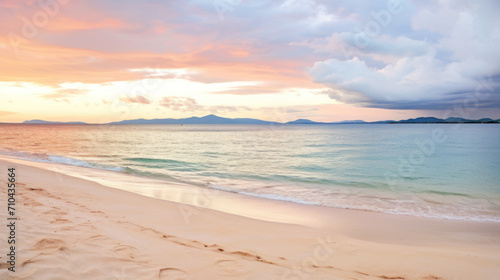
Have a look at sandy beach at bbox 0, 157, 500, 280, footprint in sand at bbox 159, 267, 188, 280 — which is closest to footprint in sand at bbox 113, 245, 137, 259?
sandy beach at bbox 0, 157, 500, 280

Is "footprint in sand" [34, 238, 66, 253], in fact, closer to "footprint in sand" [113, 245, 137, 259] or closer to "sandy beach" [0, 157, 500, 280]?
"sandy beach" [0, 157, 500, 280]

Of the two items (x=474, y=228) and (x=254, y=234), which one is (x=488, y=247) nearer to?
(x=474, y=228)

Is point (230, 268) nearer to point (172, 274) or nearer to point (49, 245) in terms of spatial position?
point (172, 274)

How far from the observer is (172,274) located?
183 inches

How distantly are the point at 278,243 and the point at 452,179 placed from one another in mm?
19587

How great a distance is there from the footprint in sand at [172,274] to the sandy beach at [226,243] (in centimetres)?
2

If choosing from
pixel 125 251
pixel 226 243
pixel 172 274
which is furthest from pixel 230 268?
pixel 125 251

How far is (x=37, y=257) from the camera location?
445cm

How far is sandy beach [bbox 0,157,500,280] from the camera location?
4.73m

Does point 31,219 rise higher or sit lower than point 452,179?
higher

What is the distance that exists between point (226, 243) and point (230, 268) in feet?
5.32

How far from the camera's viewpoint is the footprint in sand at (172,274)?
14.9ft

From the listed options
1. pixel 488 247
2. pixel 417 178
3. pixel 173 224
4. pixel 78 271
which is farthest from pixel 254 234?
pixel 417 178

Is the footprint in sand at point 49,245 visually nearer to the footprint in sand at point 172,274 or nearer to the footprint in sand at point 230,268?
the footprint in sand at point 172,274
